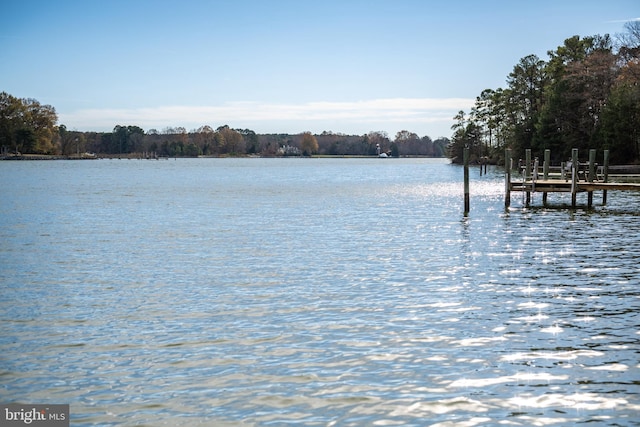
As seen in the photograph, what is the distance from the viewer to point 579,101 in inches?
3760

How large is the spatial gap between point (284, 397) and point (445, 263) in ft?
43.7

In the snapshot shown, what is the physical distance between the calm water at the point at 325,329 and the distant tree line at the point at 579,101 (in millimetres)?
56273

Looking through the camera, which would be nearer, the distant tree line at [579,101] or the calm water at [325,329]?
the calm water at [325,329]

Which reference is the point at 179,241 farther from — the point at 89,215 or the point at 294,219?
the point at 89,215

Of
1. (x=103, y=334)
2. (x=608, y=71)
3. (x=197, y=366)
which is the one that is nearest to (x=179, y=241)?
(x=103, y=334)

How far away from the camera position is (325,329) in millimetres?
14773

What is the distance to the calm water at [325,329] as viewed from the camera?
1066 cm

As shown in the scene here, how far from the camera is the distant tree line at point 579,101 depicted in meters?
83.1

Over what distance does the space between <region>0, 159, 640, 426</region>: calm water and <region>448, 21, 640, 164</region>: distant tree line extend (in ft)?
185

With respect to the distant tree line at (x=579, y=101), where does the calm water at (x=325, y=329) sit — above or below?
below

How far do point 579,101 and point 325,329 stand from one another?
8865 centimetres

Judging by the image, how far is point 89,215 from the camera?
43.8 m

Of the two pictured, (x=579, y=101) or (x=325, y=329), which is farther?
(x=579, y=101)

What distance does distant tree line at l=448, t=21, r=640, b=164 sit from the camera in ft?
273
